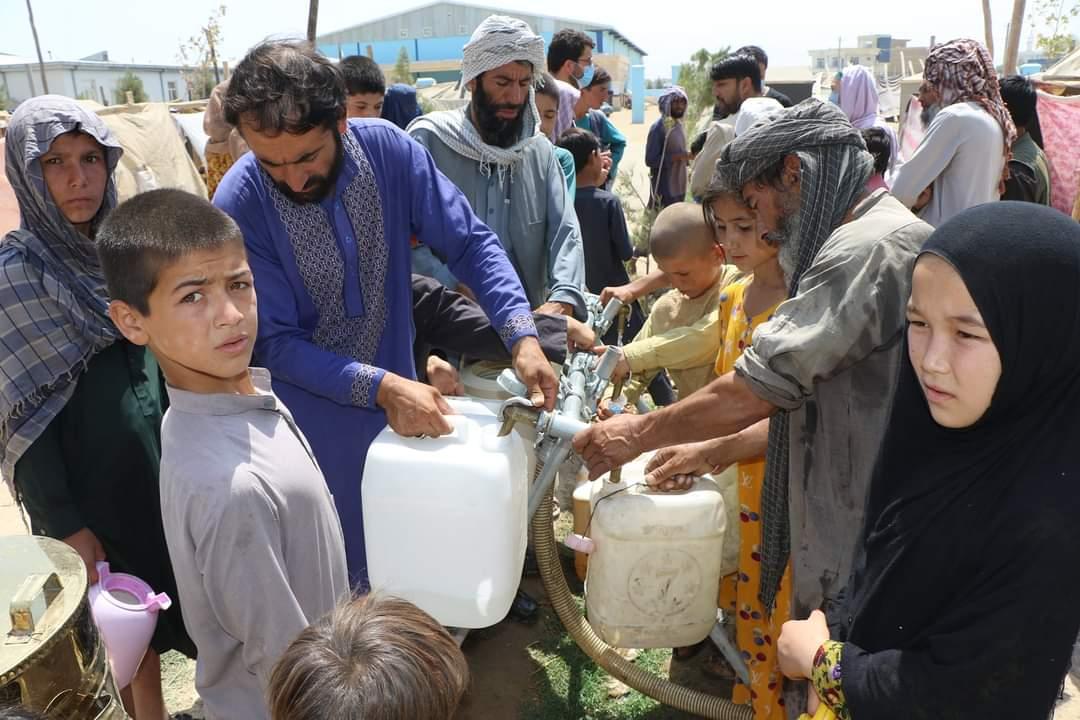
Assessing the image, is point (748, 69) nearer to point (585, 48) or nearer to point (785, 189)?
point (585, 48)

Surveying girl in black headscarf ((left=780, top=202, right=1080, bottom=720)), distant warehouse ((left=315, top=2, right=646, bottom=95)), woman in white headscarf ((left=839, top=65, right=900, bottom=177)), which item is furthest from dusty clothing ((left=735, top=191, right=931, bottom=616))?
distant warehouse ((left=315, top=2, right=646, bottom=95))

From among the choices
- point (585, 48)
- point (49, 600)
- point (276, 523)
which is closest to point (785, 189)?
point (276, 523)

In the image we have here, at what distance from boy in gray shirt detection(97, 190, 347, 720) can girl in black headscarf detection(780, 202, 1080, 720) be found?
1.06 meters

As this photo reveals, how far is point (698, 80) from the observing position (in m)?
11.8

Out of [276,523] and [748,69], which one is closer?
[276,523]

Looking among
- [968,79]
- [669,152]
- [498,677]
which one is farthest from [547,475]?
[669,152]

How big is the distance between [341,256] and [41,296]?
0.80 m

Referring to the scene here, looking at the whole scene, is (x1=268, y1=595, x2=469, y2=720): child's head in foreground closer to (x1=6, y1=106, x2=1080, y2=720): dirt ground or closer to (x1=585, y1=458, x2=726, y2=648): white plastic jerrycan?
(x1=585, y1=458, x2=726, y2=648): white plastic jerrycan

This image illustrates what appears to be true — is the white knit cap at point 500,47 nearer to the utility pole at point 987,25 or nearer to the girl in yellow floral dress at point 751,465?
the girl in yellow floral dress at point 751,465

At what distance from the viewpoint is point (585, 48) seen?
6340 mm

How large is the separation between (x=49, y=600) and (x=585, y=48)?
5.83 meters

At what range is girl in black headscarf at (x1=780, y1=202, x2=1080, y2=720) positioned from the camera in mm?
1143

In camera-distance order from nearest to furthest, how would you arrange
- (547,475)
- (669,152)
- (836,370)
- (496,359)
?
(836,370) → (547,475) → (496,359) → (669,152)

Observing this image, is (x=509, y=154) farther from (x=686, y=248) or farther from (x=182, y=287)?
(x=182, y=287)
